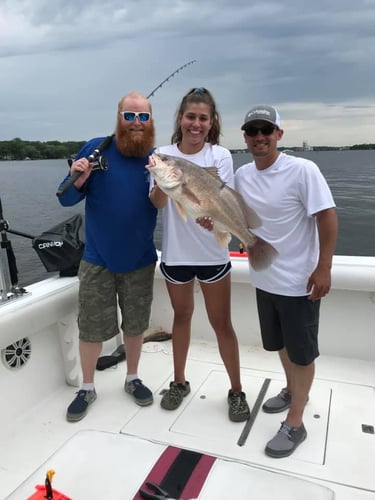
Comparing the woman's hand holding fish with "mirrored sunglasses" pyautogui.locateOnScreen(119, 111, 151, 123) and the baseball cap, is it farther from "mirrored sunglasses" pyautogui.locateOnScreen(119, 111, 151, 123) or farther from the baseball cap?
"mirrored sunglasses" pyautogui.locateOnScreen(119, 111, 151, 123)

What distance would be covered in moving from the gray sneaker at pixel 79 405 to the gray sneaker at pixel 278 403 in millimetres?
1252

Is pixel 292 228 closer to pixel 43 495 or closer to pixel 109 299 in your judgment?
pixel 109 299

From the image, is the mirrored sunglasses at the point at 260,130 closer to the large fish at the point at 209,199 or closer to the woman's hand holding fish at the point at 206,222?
the large fish at the point at 209,199

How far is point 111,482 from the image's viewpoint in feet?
7.74

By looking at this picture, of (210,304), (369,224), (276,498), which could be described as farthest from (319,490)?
(369,224)

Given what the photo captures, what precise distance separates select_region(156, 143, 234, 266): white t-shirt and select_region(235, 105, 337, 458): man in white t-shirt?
258mm

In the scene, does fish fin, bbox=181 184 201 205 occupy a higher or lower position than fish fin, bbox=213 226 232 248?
higher

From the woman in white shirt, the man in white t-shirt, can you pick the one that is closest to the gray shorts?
the woman in white shirt

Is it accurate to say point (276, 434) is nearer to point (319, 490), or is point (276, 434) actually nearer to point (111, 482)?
point (319, 490)

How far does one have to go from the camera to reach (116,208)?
2824mm

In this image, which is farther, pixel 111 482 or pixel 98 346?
pixel 98 346

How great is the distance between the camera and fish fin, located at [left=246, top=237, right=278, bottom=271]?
7.60 ft

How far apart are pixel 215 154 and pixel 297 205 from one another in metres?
0.68

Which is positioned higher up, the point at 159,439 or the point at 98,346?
the point at 98,346
